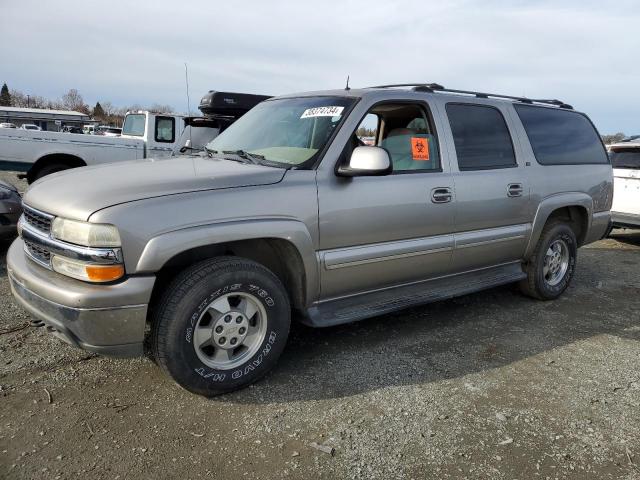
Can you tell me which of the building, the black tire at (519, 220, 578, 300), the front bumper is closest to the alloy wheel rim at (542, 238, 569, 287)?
the black tire at (519, 220, 578, 300)

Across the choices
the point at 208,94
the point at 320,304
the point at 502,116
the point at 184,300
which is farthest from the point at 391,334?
the point at 208,94

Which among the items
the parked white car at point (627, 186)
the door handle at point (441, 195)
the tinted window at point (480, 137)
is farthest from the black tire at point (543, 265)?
the parked white car at point (627, 186)

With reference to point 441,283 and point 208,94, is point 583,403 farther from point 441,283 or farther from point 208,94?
point 208,94

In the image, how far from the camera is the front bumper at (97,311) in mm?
2428

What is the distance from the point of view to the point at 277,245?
10.0 feet

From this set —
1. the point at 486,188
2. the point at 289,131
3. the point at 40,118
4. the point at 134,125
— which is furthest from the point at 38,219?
the point at 40,118

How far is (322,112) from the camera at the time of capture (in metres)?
3.48

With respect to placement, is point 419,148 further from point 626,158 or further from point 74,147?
point 74,147

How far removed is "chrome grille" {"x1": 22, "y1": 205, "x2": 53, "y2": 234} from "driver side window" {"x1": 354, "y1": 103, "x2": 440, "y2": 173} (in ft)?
6.59

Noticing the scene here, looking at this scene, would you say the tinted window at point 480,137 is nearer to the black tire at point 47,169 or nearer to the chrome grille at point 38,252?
the chrome grille at point 38,252

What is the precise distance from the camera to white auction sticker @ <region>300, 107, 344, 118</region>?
3.41 meters

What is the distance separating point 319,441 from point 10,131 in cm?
915

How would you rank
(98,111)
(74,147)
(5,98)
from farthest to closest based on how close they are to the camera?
(98,111)
(5,98)
(74,147)

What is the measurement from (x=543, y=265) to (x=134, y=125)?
938 cm
